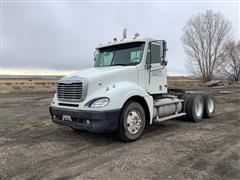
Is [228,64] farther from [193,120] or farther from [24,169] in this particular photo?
[24,169]

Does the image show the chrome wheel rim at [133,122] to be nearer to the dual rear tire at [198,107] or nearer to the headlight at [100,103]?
the headlight at [100,103]

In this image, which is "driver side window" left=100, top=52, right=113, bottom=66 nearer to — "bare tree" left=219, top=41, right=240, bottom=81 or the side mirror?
the side mirror

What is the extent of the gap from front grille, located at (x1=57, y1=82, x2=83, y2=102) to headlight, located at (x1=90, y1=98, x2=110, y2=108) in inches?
15.3

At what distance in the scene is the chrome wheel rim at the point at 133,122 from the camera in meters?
6.19

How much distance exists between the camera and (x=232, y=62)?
49.8m

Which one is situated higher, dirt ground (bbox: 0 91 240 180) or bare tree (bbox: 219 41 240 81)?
bare tree (bbox: 219 41 240 81)

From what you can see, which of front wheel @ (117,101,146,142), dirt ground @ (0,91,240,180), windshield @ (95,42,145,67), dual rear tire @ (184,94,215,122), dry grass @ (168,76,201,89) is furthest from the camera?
dry grass @ (168,76,201,89)

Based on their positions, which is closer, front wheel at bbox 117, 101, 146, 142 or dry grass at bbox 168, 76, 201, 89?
front wheel at bbox 117, 101, 146, 142

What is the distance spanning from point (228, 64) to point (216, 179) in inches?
1978

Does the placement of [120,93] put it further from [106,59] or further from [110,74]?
[106,59]

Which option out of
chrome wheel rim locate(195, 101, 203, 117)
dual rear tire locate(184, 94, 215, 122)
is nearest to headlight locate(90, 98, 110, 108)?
dual rear tire locate(184, 94, 215, 122)

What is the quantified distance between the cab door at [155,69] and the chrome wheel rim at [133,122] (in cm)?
113

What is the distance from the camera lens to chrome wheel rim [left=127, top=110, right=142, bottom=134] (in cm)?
619

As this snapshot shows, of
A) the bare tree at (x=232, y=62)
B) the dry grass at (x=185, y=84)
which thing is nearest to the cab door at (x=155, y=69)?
the dry grass at (x=185, y=84)
